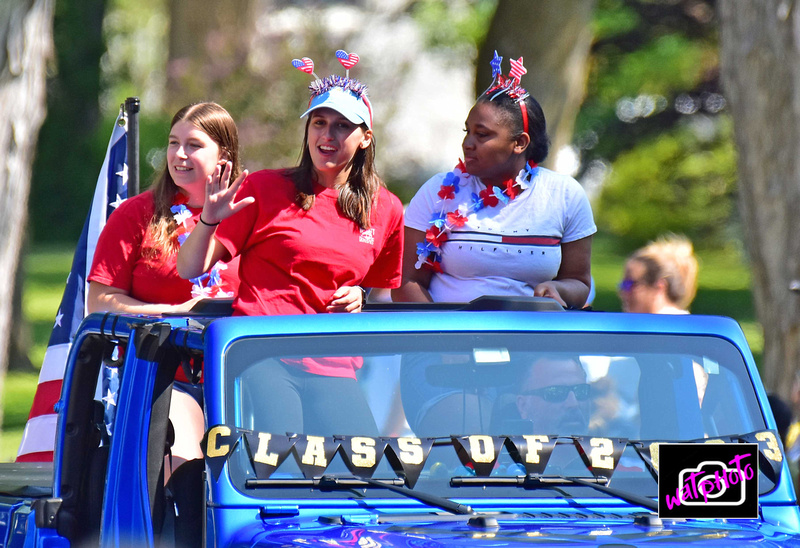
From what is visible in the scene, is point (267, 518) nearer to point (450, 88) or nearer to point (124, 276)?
point (124, 276)

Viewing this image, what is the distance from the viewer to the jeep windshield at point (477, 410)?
126 inches

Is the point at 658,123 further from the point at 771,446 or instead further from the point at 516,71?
the point at 771,446

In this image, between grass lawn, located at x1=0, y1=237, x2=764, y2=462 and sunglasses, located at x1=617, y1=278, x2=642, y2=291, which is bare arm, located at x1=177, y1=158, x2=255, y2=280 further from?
grass lawn, located at x1=0, y1=237, x2=764, y2=462

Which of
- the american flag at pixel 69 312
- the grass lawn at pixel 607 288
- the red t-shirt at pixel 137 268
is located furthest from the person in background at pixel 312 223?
the grass lawn at pixel 607 288

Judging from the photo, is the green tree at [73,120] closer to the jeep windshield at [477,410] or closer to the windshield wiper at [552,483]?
the jeep windshield at [477,410]

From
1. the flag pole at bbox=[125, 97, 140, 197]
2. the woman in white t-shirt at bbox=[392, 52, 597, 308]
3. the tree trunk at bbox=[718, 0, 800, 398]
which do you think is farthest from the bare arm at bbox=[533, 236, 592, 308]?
the tree trunk at bbox=[718, 0, 800, 398]

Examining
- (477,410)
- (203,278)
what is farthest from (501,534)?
(203,278)

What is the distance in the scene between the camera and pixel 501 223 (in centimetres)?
473

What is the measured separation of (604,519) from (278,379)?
880mm

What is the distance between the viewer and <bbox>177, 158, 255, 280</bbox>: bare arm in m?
4.07

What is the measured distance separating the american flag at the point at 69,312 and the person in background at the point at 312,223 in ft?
6.37

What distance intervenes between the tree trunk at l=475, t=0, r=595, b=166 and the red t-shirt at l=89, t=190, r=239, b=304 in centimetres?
713

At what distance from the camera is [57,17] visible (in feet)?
76.0

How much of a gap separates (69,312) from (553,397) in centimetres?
330
